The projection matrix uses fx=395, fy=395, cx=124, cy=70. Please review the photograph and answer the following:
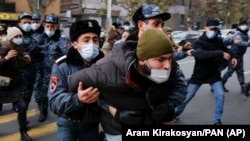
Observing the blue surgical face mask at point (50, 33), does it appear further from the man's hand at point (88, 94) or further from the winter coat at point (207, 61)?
the man's hand at point (88, 94)

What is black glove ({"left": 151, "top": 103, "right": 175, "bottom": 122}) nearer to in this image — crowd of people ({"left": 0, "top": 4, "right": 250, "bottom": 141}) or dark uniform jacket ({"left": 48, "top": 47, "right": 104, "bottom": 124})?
crowd of people ({"left": 0, "top": 4, "right": 250, "bottom": 141})

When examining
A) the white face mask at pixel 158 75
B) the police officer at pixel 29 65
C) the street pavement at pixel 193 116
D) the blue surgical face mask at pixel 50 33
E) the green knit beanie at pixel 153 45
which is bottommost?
the street pavement at pixel 193 116

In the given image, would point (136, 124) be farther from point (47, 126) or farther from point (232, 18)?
point (232, 18)

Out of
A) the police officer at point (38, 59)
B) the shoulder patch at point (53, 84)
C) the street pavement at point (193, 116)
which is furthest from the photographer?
the police officer at point (38, 59)

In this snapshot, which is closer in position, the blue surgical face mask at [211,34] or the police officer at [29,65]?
the blue surgical face mask at [211,34]

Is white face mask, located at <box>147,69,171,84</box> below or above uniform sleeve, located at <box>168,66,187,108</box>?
above

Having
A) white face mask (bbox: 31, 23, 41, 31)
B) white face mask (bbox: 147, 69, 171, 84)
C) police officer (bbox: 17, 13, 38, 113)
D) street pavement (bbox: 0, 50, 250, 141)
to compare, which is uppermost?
white face mask (bbox: 147, 69, 171, 84)

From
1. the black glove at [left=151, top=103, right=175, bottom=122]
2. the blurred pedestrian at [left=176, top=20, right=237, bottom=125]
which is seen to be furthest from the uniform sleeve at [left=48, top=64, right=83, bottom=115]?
the blurred pedestrian at [left=176, top=20, right=237, bottom=125]

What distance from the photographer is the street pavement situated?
228 inches

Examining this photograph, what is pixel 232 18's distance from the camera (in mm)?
45656

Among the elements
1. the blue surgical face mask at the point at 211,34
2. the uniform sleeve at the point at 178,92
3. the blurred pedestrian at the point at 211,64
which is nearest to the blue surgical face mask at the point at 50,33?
the blurred pedestrian at the point at 211,64

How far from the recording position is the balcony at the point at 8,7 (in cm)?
2778

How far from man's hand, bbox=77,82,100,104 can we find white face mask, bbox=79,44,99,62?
2.41ft

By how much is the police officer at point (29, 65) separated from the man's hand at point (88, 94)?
3990mm
